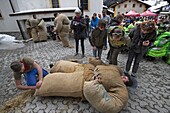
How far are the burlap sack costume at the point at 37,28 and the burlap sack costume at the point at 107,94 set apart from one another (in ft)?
20.8

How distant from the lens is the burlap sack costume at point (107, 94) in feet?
5.52

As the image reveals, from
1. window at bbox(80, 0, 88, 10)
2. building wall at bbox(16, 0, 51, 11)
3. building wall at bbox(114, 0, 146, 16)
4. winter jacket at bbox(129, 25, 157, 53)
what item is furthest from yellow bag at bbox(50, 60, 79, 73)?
building wall at bbox(114, 0, 146, 16)

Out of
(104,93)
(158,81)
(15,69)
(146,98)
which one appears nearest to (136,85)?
(146,98)

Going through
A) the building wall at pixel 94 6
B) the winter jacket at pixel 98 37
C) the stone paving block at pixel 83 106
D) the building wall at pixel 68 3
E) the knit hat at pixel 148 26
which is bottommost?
the stone paving block at pixel 83 106

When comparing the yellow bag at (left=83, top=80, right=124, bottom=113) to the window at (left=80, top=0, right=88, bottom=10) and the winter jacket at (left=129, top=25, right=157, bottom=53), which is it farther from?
the window at (left=80, top=0, right=88, bottom=10)

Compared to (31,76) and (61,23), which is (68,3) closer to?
(61,23)

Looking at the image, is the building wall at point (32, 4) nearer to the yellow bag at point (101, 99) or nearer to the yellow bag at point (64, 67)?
the yellow bag at point (64, 67)

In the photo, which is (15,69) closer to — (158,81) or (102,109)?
(102,109)

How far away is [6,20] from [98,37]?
11719mm

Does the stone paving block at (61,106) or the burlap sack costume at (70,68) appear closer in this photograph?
the stone paving block at (61,106)

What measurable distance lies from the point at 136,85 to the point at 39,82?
2057mm

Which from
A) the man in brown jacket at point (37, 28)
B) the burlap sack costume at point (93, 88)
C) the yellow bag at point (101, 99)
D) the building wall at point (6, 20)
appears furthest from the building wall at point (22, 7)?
the yellow bag at point (101, 99)

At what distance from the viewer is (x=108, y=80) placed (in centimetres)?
192

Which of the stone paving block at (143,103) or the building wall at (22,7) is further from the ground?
the building wall at (22,7)
